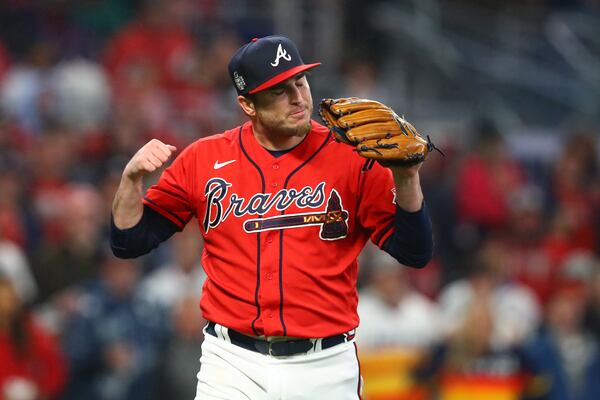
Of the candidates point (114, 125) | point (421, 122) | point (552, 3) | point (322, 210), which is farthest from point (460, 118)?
point (322, 210)

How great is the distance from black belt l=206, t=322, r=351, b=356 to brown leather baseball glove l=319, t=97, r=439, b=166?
2.34ft

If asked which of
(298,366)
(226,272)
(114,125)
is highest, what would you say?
(226,272)

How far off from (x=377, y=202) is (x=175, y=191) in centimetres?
75

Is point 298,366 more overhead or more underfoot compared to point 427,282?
more overhead

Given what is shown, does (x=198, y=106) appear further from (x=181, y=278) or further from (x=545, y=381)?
(x=545, y=381)

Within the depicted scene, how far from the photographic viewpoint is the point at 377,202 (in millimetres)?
4148

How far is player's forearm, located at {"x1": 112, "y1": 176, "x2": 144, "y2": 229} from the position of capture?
4.24 meters

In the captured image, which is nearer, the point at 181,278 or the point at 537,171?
the point at 181,278

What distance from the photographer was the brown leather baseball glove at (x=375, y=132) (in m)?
3.88

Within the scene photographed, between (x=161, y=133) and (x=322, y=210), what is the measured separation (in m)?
5.53

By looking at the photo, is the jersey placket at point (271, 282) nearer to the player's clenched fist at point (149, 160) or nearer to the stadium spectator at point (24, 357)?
the player's clenched fist at point (149, 160)

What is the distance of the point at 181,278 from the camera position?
7.93m

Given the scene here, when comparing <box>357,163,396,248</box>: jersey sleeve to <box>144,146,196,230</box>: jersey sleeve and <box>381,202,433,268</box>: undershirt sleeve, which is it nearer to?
<box>381,202,433,268</box>: undershirt sleeve

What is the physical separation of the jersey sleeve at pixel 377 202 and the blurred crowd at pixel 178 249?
3.53m
